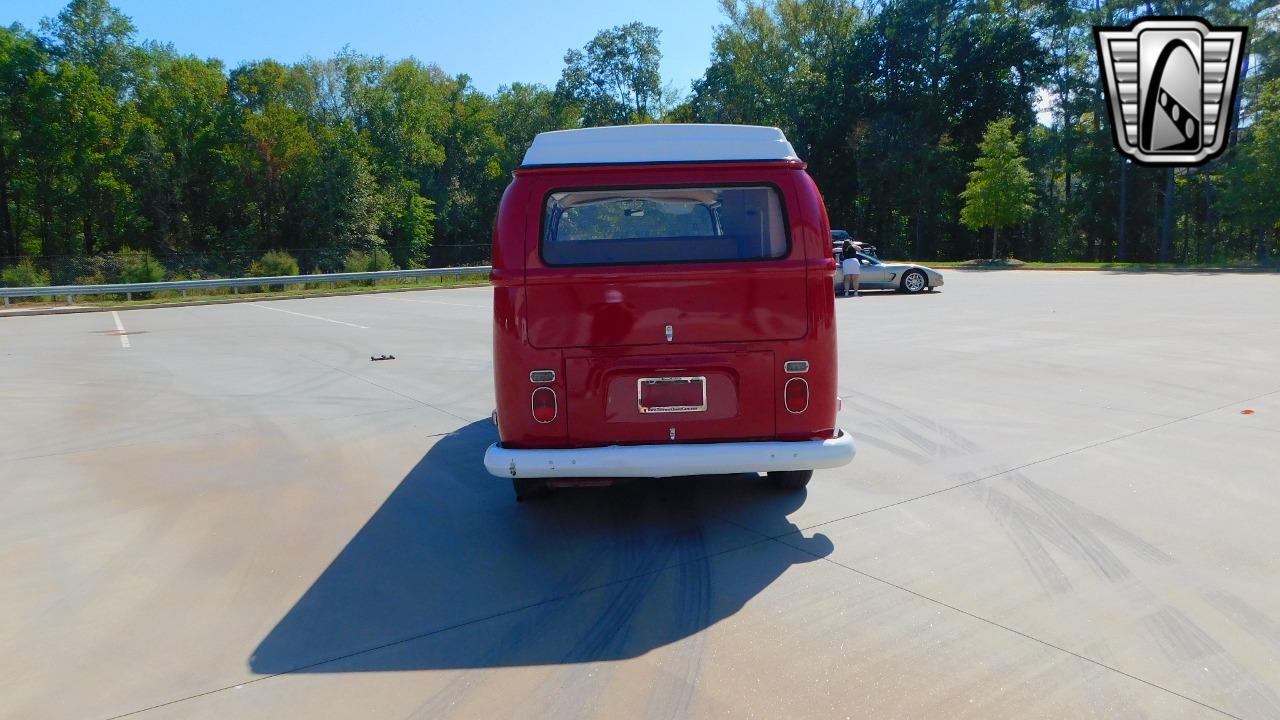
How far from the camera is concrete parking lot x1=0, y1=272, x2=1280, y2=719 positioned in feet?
11.8

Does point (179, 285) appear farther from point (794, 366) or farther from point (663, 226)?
point (794, 366)

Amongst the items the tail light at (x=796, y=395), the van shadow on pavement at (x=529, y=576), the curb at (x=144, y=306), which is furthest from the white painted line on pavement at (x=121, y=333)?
the tail light at (x=796, y=395)

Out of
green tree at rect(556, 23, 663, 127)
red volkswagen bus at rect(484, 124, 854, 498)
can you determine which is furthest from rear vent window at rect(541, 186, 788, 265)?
green tree at rect(556, 23, 663, 127)

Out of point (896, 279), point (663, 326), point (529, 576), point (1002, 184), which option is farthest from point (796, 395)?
point (1002, 184)

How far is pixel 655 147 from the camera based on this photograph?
5375mm

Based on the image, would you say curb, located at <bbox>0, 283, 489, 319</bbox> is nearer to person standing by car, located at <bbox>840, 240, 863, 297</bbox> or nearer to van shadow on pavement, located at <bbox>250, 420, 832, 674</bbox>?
person standing by car, located at <bbox>840, 240, 863, 297</bbox>

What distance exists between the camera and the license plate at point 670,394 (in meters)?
5.25

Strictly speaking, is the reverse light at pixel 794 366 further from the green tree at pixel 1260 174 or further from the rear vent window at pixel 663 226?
the green tree at pixel 1260 174

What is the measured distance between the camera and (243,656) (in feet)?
13.0

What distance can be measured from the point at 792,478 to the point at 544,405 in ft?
A: 6.27

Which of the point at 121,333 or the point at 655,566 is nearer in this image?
the point at 655,566

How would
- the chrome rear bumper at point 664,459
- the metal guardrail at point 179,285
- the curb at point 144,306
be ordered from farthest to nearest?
the metal guardrail at point 179,285 < the curb at point 144,306 < the chrome rear bumper at point 664,459

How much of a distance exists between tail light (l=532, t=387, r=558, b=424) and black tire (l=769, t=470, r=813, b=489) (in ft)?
5.83

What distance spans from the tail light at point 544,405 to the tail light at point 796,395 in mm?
1350
